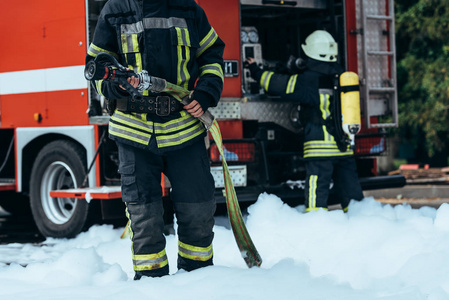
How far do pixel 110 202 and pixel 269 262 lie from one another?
2.16m

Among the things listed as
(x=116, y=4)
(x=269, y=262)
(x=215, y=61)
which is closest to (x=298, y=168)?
(x=269, y=262)

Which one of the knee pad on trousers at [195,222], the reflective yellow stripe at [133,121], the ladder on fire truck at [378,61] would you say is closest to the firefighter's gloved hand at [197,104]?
the reflective yellow stripe at [133,121]

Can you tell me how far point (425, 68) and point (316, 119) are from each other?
28.7 feet

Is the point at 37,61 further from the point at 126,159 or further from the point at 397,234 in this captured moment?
the point at 397,234

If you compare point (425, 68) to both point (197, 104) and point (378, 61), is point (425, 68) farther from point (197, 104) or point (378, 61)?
point (197, 104)

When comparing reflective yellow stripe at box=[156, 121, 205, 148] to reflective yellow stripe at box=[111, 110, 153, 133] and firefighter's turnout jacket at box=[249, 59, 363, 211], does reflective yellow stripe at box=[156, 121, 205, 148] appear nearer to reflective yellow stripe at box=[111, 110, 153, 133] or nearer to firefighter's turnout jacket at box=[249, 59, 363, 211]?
reflective yellow stripe at box=[111, 110, 153, 133]

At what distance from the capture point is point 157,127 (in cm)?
399

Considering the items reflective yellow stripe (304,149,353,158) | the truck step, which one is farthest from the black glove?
the truck step

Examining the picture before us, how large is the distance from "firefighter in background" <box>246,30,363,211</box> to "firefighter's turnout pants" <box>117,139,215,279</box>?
240 cm

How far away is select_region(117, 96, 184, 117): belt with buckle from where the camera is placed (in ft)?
13.1

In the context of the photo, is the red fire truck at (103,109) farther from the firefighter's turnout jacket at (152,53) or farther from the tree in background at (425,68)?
the tree in background at (425,68)

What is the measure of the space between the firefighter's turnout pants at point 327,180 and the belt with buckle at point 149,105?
8.75 ft

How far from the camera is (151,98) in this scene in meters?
4.00

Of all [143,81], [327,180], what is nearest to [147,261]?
[143,81]
